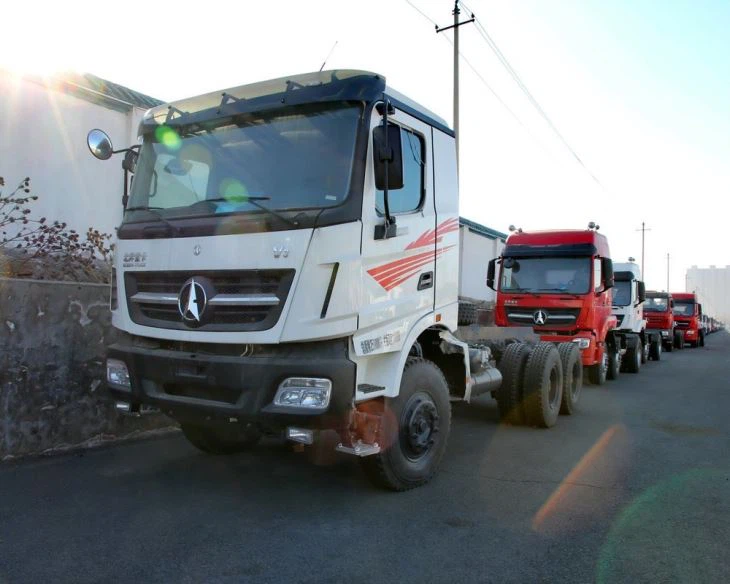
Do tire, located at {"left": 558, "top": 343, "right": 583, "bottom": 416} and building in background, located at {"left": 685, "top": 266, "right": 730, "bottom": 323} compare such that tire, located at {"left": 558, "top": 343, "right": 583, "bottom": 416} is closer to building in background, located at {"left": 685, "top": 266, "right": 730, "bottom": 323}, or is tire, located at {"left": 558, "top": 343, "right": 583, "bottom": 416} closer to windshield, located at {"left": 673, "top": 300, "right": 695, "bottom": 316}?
windshield, located at {"left": 673, "top": 300, "right": 695, "bottom": 316}

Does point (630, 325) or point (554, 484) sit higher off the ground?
point (630, 325)

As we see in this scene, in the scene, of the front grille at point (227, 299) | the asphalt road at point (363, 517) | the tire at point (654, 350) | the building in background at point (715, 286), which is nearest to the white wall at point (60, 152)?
the asphalt road at point (363, 517)

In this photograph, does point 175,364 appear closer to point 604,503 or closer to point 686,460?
point 604,503

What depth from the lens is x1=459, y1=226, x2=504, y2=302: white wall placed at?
24453mm

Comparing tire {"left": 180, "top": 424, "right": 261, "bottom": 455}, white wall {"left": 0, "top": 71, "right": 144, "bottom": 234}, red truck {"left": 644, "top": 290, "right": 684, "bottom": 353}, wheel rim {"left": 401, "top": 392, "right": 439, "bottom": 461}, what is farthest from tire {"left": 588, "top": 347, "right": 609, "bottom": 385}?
red truck {"left": 644, "top": 290, "right": 684, "bottom": 353}

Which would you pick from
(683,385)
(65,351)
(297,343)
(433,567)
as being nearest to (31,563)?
(297,343)

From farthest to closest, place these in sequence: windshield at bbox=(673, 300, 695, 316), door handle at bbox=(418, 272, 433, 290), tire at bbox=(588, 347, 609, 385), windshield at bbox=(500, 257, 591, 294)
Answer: windshield at bbox=(673, 300, 695, 316), tire at bbox=(588, 347, 609, 385), windshield at bbox=(500, 257, 591, 294), door handle at bbox=(418, 272, 433, 290)

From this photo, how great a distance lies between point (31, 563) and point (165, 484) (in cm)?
142

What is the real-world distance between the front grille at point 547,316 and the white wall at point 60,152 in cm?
814

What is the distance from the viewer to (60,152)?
1139 centimetres

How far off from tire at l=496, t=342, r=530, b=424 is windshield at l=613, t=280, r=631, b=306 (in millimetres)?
9393

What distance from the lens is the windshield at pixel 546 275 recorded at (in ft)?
36.2

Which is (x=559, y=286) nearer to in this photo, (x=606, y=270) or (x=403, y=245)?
(x=606, y=270)

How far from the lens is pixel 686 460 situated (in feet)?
19.4
